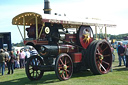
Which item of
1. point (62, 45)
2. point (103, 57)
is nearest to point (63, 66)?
point (62, 45)

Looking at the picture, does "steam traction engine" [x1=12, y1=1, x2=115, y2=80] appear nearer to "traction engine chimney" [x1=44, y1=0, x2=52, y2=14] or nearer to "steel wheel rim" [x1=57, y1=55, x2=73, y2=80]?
"steel wheel rim" [x1=57, y1=55, x2=73, y2=80]

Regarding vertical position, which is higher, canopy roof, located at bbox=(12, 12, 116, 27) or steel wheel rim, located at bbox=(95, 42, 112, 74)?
canopy roof, located at bbox=(12, 12, 116, 27)

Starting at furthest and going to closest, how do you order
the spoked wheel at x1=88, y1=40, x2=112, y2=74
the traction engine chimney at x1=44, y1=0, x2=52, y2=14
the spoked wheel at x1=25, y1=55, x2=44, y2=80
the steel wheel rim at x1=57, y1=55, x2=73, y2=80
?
the traction engine chimney at x1=44, y1=0, x2=52, y2=14
the spoked wheel at x1=88, y1=40, x2=112, y2=74
the spoked wheel at x1=25, y1=55, x2=44, y2=80
the steel wheel rim at x1=57, y1=55, x2=73, y2=80

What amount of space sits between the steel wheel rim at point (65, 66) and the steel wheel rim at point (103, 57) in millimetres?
1500

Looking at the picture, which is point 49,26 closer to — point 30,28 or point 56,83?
point 30,28

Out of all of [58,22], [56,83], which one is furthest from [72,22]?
[56,83]

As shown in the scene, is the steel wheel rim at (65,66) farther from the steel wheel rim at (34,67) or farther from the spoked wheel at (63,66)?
the steel wheel rim at (34,67)

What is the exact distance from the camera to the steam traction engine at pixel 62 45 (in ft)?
29.3

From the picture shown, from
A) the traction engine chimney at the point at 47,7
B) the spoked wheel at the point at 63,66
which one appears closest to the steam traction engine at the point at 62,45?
the spoked wheel at the point at 63,66

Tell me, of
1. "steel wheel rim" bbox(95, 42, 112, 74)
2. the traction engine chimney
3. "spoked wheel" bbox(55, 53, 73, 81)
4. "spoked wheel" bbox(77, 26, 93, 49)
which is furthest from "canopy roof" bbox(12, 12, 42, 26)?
"steel wheel rim" bbox(95, 42, 112, 74)

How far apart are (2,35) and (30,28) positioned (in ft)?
29.8

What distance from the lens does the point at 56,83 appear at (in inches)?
335

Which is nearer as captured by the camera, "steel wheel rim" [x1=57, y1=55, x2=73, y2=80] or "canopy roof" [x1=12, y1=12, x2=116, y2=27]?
"steel wheel rim" [x1=57, y1=55, x2=73, y2=80]

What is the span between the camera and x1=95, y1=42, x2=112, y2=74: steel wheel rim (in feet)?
33.8
